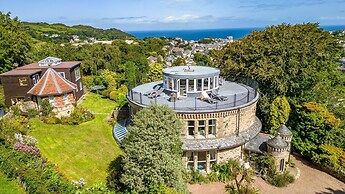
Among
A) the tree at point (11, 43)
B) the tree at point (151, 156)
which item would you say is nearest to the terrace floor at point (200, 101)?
the tree at point (151, 156)

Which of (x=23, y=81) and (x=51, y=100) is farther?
(x=23, y=81)

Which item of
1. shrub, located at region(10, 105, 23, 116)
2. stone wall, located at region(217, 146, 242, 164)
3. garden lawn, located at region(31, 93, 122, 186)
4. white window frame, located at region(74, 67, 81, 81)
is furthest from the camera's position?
white window frame, located at region(74, 67, 81, 81)

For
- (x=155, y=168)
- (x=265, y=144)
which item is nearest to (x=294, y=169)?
(x=265, y=144)

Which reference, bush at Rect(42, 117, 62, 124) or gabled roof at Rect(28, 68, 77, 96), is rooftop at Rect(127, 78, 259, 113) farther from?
gabled roof at Rect(28, 68, 77, 96)

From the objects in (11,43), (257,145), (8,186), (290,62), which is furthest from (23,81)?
(290,62)

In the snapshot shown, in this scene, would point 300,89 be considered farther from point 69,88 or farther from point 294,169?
point 69,88

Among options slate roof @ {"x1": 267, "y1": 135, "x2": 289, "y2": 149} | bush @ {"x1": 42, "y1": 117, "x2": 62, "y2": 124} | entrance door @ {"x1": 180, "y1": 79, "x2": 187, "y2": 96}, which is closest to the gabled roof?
bush @ {"x1": 42, "y1": 117, "x2": 62, "y2": 124}

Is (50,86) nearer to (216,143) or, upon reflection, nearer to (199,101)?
(199,101)
